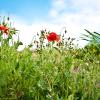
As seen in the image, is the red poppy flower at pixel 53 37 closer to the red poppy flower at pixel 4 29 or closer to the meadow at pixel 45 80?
the meadow at pixel 45 80

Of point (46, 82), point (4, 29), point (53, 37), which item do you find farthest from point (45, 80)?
point (4, 29)

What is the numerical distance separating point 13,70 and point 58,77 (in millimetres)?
555

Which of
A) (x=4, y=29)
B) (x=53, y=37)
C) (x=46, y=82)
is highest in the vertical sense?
(x=4, y=29)

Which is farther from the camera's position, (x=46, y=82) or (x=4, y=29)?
(x=4, y=29)

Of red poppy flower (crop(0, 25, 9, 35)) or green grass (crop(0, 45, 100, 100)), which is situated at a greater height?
red poppy flower (crop(0, 25, 9, 35))

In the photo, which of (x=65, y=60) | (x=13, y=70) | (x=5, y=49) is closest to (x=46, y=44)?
(x=5, y=49)

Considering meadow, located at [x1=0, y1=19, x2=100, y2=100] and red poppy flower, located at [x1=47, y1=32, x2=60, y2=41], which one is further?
red poppy flower, located at [x1=47, y1=32, x2=60, y2=41]

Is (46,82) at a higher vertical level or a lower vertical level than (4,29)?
lower

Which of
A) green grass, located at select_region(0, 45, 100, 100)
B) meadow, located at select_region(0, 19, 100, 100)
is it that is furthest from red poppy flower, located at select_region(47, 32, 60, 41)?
green grass, located at select_region(0, 45, 100, 100)

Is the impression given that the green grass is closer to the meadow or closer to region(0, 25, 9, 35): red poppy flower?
the meadow

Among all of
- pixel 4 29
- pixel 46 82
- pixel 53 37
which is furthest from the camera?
pixel 4 29

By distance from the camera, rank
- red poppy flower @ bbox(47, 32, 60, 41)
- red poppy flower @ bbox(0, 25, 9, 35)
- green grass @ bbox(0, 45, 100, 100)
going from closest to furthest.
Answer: green grass @ bbox(0, 45, 100, 100), red poppy flower @ bbox(47, 32, 60, 41), red poppy flower @ bbox(0, 25, 9, 35)

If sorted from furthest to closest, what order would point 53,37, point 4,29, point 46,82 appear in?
point 4,29
point 53,37
point 46,82

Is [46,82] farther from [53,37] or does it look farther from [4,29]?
[4,29]
